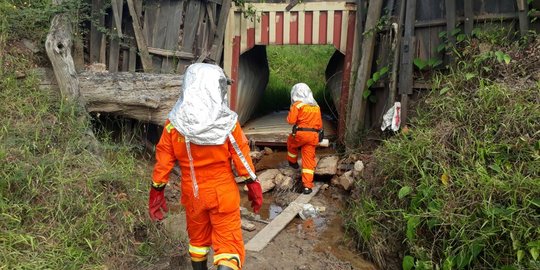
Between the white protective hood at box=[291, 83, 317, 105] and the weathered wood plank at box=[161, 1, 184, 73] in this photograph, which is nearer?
the white protective hood at box=[291, 83, 317, 105]

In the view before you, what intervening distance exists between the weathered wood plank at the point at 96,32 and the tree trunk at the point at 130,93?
2.72 ft

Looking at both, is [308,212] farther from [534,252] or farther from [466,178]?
[534,252]

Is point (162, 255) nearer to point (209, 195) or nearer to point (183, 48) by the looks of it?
point (209, 195)

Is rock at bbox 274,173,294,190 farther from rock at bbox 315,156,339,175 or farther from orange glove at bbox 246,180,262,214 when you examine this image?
orange glove at bbox 246,180,262,214

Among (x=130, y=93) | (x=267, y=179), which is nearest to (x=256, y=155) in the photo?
(x=267, y=179)

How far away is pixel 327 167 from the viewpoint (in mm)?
6586

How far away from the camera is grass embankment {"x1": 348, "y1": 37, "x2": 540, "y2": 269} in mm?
3330

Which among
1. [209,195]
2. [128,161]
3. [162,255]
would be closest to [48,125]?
[128,161]

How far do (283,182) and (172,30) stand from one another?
2867 mm

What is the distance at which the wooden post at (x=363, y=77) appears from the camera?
649 centimetres

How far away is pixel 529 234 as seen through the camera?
3.14m

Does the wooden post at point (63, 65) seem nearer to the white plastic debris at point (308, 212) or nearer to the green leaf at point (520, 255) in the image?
the white plastic debris at point (308, 212)

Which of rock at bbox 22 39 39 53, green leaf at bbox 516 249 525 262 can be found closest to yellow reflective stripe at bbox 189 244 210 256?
green leaf at bbox 516 249 525 262

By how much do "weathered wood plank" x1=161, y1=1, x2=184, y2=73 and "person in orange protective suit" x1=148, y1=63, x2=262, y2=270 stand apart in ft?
12.2
